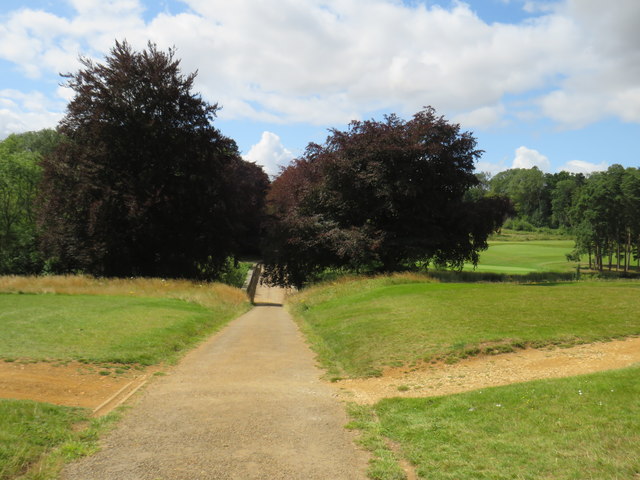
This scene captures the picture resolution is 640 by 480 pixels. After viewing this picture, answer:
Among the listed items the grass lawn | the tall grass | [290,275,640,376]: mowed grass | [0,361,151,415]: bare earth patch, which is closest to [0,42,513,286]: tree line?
the tall grass

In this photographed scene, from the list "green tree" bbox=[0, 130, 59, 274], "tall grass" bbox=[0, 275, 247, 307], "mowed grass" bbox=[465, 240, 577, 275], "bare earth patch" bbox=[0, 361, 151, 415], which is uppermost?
"green tree" bbox=[0, 130, 59, 274]

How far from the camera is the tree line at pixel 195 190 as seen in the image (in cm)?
3009

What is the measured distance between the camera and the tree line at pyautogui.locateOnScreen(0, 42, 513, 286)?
3009 cm

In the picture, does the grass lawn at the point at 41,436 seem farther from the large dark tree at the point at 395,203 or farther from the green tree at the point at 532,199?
the green tree at the point at 532,199

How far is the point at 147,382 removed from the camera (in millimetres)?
9461

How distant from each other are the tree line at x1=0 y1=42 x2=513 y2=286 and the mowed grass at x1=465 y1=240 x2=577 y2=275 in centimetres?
2672

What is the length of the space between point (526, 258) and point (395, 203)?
45.3 meters

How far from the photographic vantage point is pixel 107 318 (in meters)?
15.5

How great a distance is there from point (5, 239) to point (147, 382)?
1759 inches

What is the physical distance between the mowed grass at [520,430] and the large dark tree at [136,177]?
25.1m

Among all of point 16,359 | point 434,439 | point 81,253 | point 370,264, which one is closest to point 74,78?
point 81,253

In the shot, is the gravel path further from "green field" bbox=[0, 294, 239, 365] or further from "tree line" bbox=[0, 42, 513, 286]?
"tree line" bbox=[0, 42, 513, 286]

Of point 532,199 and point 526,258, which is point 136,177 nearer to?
point 526,258

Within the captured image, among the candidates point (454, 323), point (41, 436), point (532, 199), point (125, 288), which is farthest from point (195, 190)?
point (532, 199)
